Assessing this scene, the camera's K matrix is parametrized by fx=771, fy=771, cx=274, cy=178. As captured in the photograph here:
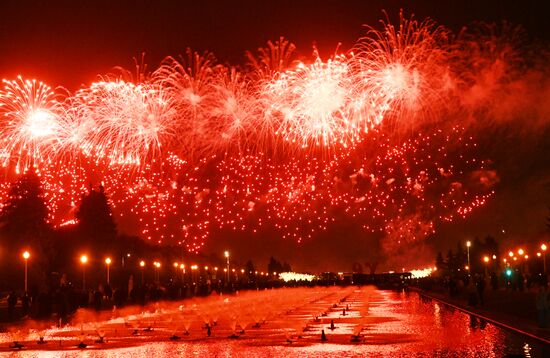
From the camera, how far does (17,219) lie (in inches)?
2992

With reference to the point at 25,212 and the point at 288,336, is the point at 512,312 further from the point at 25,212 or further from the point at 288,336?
the point at 25,212

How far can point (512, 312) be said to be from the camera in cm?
3525

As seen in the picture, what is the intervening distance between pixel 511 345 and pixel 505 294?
24.8m

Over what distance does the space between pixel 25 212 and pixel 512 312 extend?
54.3 meters

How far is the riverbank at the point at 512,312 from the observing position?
25906 mm

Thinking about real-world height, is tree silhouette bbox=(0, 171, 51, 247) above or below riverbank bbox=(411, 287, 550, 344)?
above

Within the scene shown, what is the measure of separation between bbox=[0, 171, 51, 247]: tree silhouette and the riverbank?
146 feet

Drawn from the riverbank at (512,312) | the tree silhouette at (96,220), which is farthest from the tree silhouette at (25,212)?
the riverbank at (512,312)

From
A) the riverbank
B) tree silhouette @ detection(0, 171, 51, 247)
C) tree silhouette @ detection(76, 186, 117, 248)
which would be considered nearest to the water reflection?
the riverbank

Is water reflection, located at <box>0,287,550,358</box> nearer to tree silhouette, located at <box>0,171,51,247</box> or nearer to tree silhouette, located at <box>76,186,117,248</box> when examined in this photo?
tree silhouette, located at <box>0,171,51,247</box>

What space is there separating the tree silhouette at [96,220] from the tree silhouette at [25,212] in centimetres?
1429

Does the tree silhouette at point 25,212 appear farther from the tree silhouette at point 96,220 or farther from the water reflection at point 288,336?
the water reflection at point 288,336

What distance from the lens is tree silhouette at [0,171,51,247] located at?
75.4m

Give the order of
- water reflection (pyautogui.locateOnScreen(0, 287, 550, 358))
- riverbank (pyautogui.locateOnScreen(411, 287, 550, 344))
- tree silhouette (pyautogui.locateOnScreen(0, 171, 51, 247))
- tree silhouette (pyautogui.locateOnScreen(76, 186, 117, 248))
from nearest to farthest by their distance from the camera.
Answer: water reflection (pyautogui.locateOnScreen(0, 287, 550, 358))
riverbank (pyautogui.locateOnScreen(411, 287, 550, 344))
tree silhouette (pyautogui.locateOnScreen(0, 171, 51, 247))
tree silhouette (pyautogui.locateOnScreen(76, 186, 117, 248))
